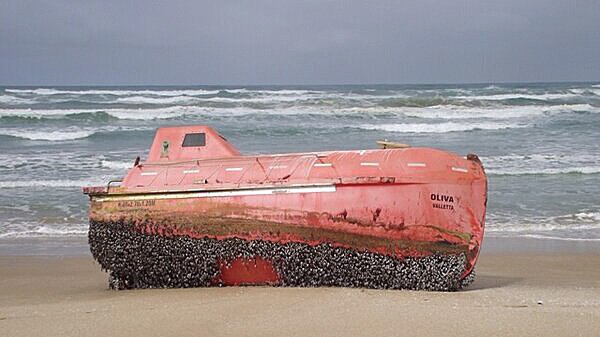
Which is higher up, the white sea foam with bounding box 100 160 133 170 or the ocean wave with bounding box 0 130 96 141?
the white sea foam with bounding box 100 160 133 170

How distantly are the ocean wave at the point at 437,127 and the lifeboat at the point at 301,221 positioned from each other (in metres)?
21.1

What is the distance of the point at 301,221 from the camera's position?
595cm

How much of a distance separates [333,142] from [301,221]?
16.2m

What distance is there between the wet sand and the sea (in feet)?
12.8

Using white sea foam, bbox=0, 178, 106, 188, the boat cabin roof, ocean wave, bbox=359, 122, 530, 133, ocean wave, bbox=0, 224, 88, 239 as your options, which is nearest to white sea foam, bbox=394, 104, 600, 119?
ocean wave, bbox=359, 122, 530, 133

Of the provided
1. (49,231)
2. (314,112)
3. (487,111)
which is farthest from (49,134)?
(487,111)

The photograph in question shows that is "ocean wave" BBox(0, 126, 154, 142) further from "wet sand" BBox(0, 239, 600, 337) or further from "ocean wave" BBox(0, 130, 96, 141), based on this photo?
"wet sand" BBox(0, 239, 600, 337)

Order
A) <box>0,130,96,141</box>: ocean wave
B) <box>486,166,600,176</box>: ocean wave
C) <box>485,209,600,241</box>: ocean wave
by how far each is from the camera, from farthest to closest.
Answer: <box>0,130,96,141</box>: ocean wave → <box>486,166,600,176</box>: ocean wave → <box>485,209,600,241</box>: ocean wave

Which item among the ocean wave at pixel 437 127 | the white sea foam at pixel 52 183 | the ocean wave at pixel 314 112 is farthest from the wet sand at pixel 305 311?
the ocean wave at pixel 314 112

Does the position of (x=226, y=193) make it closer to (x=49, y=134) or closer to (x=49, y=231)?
(x=49, y=231)

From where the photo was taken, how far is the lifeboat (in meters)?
5.86

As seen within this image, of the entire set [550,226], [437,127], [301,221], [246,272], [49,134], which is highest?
[301,221]

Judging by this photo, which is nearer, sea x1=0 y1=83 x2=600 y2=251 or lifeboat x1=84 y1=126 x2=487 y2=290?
lifeboat x1=84 y1=126 x2=487 y2=290

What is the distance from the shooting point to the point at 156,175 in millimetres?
6352
